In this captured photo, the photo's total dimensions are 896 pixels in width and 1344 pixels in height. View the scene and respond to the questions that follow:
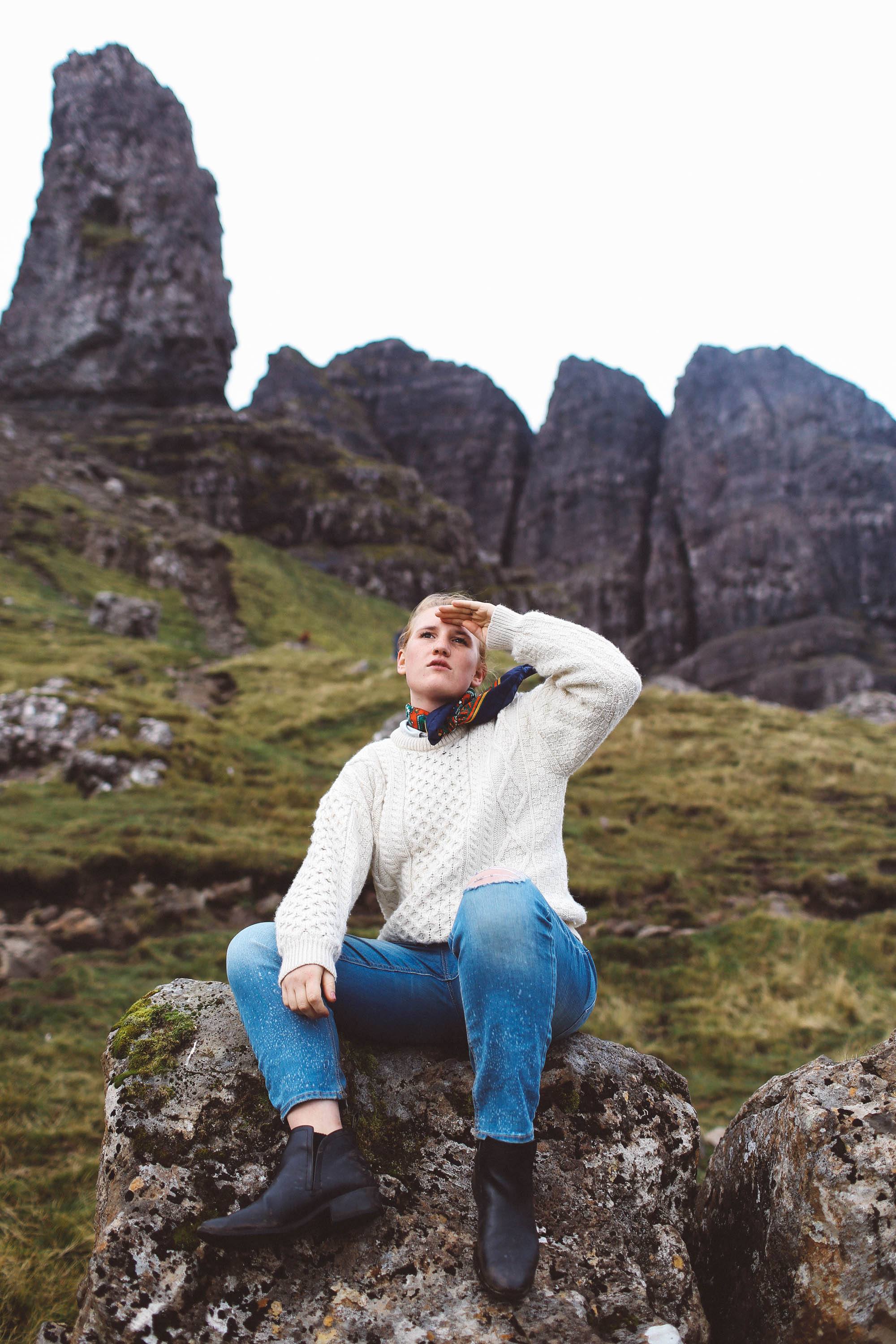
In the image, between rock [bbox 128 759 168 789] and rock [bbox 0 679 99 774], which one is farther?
rock [bbox 0 679 99 774]

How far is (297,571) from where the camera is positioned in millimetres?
49250

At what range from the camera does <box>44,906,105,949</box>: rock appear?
8328 millimetres

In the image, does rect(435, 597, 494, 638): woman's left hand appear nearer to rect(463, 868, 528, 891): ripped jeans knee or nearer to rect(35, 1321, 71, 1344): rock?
rect(463, 868, 528, 891): ripped jeans knee

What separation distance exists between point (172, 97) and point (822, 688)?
8627cm

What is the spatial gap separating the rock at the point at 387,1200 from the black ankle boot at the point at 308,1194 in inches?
6.2

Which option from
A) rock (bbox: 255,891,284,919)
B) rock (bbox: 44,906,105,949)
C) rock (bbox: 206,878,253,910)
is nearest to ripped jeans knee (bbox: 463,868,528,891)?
rock (bbox: 44,906,105,949)

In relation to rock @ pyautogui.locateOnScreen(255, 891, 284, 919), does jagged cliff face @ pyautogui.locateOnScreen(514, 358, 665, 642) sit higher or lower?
higher

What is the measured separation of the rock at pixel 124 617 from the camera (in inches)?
1120

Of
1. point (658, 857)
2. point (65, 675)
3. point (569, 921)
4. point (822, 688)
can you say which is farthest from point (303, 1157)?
point (822, 688)

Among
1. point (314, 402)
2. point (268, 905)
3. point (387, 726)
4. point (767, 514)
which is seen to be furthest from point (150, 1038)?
point (314, 402)

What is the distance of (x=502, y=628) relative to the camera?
3.58 m

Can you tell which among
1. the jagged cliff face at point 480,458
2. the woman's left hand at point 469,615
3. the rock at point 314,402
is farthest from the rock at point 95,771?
the rock at point 314,402

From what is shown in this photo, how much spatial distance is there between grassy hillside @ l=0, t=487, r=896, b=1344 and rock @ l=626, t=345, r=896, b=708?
5555 centimetres

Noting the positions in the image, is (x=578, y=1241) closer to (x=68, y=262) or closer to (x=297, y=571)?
(x=297, y=571)
